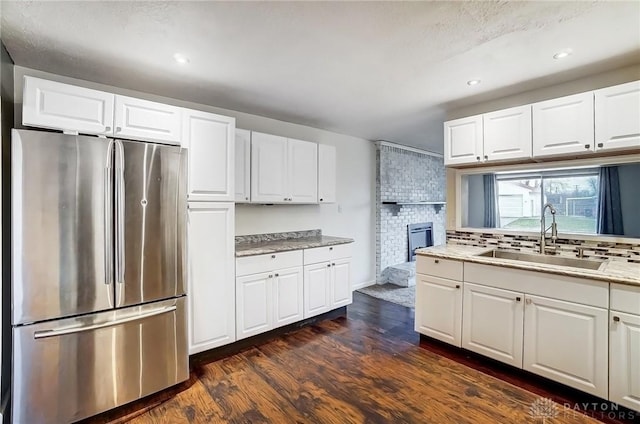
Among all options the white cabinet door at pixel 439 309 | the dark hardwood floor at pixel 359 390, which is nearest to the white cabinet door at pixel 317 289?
the dark hardwood floor at pixel 359 390

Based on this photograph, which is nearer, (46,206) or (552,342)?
(46,206)

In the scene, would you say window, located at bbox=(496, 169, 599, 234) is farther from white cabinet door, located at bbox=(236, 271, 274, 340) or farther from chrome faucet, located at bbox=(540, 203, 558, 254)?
white cabinet door, located at bbox=(236, 271, 274, 340)

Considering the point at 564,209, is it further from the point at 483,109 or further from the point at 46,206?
the point at 46,206

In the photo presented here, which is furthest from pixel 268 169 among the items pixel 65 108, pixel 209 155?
pixel 65 108

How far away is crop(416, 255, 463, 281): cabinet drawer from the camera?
8.71 feet

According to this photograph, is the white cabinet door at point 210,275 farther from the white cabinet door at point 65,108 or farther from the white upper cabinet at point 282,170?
the white cabinet door at point 65,108

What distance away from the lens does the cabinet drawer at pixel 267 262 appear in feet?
9.03

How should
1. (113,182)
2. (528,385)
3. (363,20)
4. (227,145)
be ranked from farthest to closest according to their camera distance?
1. (227,145)
2. (528,385)
3. (113,182)
4. (363,20)

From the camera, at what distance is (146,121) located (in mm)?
2199

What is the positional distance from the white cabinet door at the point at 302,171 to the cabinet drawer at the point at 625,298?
2.75m

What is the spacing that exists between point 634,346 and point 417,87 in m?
2.41

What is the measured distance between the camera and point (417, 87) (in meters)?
2.68

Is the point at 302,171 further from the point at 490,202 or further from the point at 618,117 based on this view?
the point at 618,117

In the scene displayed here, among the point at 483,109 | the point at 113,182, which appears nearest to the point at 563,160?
the point at 483,109
